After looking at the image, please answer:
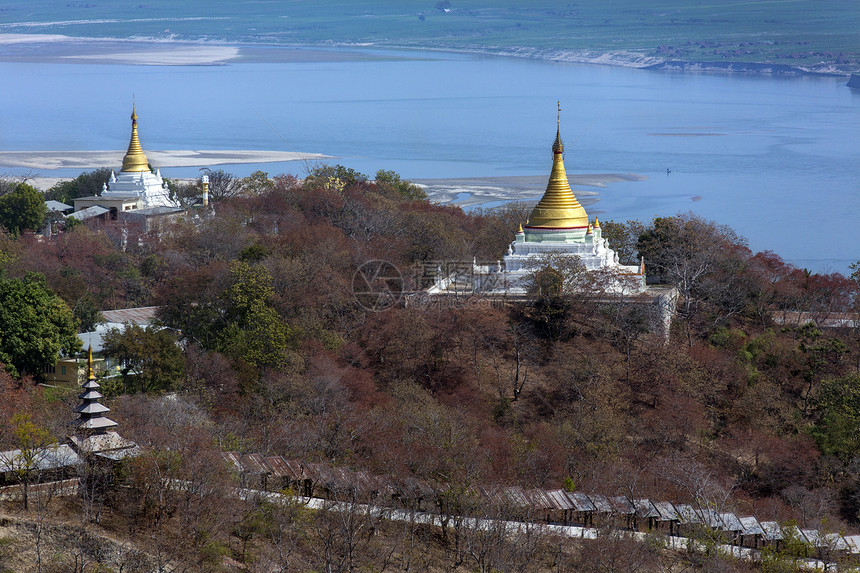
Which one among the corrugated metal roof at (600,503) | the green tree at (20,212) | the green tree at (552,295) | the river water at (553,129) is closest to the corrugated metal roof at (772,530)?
the corrugated metal roof at (600,503)

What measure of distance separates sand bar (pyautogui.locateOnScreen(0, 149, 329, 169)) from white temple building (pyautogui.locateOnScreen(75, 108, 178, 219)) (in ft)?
126

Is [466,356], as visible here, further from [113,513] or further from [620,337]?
[113,513]

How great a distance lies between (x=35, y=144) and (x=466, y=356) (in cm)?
9524

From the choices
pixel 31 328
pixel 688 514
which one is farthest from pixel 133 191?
pixel 688 514

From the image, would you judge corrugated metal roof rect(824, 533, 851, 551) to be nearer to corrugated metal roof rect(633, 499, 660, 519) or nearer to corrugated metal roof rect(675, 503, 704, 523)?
corrugated metal roof rect(675, 503, 704, 523)

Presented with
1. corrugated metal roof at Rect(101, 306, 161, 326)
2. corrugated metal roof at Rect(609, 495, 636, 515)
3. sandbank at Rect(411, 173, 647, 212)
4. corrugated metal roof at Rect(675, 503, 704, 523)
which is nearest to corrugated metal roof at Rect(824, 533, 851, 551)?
corrugated metal roof at Rect(675, 503, 704, 523)

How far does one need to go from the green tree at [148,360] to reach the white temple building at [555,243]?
11.3 m

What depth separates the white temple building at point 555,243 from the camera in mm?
A: 41969

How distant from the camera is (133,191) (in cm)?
6475

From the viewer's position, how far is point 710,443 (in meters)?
34.1

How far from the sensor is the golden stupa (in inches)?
1730

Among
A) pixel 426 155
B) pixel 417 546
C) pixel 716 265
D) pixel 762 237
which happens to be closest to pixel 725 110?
pixel 426 155

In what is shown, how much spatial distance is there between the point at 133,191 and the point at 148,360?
32273mm

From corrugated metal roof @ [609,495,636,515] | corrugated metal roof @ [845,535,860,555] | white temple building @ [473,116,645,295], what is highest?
white temple building @ [473,116,645,295]
